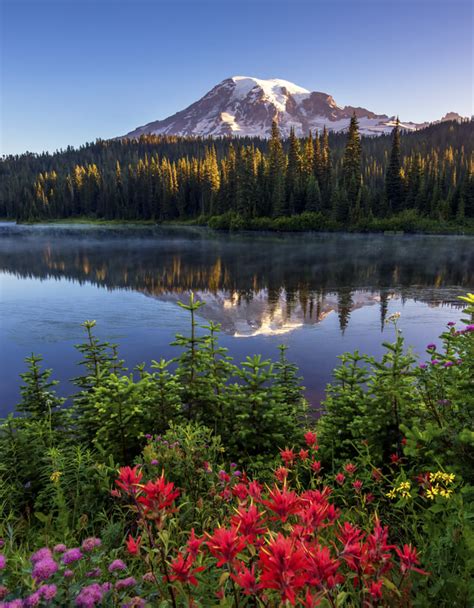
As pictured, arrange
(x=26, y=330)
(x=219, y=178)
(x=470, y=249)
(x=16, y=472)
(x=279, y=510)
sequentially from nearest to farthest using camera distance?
(x=279, y=510) < (x=16, y=472) < (x=26, y=330) < (x=470, y=249) < (x=219, y=178)

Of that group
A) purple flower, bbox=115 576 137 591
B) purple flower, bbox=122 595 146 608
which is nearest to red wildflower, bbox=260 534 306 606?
purple flower, bbox=122 595 146 608

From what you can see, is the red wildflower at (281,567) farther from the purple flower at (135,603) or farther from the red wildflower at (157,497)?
the purple flower at (135,603)

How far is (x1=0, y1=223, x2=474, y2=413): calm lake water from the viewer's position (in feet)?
47.6

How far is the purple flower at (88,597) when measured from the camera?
1.96 meters

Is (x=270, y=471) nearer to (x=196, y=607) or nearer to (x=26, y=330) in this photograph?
(x=196, y=607)

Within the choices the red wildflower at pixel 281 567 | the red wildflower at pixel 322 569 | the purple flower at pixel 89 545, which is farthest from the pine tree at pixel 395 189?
the red wildflower at pixel 281 567

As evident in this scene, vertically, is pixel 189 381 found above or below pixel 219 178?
below

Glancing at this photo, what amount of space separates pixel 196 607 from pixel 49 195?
7024 inches

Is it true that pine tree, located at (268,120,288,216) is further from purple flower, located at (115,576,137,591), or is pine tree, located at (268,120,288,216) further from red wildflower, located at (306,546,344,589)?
red wildflower, located at (306,546,344,589)

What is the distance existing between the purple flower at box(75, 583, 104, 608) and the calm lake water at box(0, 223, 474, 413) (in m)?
8.64

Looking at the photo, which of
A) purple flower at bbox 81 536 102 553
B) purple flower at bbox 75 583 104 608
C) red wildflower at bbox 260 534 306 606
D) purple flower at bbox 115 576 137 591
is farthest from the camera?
purple flower at bbox 81 536 102 553

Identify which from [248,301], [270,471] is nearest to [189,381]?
[270,471]

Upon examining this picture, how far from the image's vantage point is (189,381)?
6781 millimetres

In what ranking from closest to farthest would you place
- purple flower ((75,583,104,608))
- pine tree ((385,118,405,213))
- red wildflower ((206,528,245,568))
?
red wildflower ((206,528,245,568)) < purple flower ((75,583,104,608)) < pine tree ((385,118,405,213))
